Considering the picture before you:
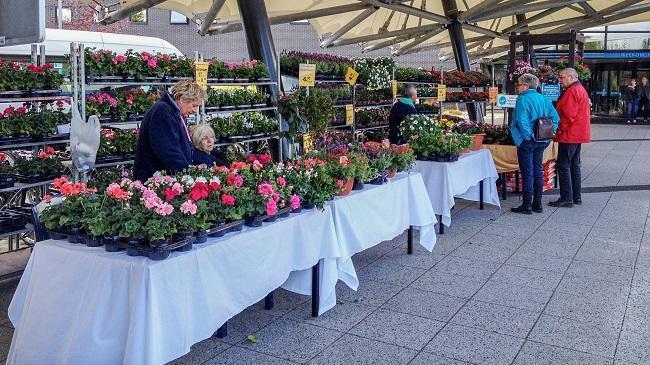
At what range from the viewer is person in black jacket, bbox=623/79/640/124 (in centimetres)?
2312

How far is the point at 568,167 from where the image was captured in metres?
8.09

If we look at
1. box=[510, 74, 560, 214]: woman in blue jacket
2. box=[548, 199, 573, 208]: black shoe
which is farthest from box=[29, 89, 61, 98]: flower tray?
box=[548, 199, 573, 208]: black shoe

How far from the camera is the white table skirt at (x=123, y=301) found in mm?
2918

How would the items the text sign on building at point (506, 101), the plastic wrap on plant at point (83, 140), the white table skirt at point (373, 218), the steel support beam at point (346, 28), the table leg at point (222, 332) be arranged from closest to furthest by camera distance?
the table leg at point (222, 332)
the white table skirt at point (373, 218)
the plastic wrap on plant at point (83, 140)
the text sign on building at point (506, 101)
the steel support beam at point (346, 28)

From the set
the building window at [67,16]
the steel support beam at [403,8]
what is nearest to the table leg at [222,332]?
the steel support beam at [403,8]

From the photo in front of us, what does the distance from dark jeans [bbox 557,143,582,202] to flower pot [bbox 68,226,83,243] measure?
6.50m

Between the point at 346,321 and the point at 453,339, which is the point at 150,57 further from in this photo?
the point at 453,339

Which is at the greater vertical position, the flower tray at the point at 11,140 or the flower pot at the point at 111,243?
the flower tray at the point at 11,140

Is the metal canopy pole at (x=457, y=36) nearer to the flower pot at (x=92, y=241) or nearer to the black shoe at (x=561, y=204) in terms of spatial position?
the black shoe at (x=561, y=204)

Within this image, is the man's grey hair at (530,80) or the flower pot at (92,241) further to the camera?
the man's grey hair at (530,80)

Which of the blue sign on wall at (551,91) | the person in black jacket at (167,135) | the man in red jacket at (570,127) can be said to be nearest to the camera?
the person in black jacket at (167,135)

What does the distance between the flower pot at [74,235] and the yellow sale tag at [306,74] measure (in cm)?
454

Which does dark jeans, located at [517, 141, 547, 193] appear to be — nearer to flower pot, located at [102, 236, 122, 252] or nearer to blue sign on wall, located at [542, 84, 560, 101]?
blue sign on wall, located at [542, 84, 560, 101]

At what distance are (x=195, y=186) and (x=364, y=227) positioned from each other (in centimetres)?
182
